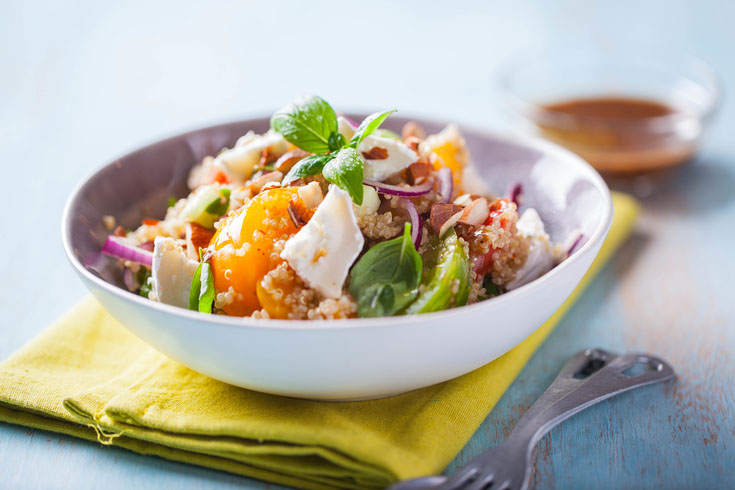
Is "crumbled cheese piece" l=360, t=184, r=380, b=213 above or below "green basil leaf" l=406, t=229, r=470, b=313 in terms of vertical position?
above

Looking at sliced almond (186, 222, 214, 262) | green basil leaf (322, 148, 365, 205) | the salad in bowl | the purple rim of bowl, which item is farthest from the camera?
sliced almond (186, 222, 214, 262)

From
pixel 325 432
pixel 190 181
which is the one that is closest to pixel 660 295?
pixel 325 432

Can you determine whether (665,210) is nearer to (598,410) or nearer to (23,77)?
(598,410)

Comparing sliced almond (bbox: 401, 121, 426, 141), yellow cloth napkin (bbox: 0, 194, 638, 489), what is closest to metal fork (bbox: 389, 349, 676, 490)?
yellow cloth napkin (bbox: 0, 194, 638, 489)

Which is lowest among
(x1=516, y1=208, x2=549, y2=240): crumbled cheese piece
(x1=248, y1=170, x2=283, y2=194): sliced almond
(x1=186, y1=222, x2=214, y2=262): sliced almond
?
(x1=516, y1=208, x2=549, y2=240): crumbled cheese piece

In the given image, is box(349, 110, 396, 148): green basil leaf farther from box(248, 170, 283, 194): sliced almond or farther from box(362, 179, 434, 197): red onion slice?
box(248, 170, 283, 194): sliced almond

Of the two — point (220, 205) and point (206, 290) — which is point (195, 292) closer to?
point (206, 290)

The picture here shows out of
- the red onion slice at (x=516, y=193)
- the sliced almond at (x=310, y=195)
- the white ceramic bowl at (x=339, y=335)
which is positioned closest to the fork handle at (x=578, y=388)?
the white ceramic bowl at (x=339, y=335)

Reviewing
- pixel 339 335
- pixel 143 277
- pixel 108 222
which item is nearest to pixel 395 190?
pixel 339 335
